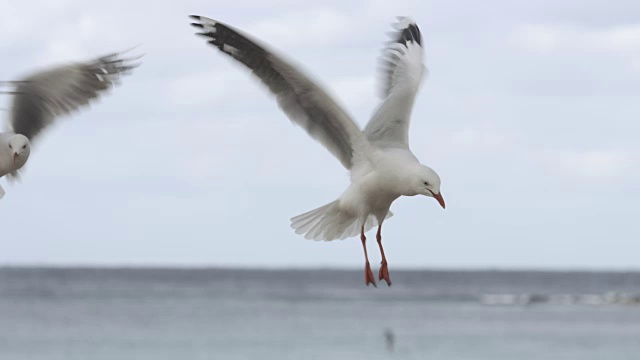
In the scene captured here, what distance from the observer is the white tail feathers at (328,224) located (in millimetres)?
11664

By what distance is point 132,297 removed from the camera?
262 ft

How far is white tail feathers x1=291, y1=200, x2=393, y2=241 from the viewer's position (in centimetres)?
1166

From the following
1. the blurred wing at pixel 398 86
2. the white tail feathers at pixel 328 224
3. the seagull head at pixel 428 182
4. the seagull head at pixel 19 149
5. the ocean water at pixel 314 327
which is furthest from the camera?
the ocean water at pixel 314 327

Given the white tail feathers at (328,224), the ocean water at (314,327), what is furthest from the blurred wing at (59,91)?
the ocean water at (314,327)

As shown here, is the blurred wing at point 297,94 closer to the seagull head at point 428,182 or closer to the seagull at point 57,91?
the seagull head at point 428,182

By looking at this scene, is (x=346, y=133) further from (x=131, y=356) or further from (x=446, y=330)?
(x=446, y=330)

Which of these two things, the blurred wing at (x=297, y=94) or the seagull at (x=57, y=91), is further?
the seagull at (x=57, y=91)

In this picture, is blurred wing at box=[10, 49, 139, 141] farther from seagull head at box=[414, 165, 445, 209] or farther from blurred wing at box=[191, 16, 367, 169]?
seagull head at box=[414, 165, 445, 209]

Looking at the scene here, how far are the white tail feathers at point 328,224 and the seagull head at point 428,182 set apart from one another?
1.56m

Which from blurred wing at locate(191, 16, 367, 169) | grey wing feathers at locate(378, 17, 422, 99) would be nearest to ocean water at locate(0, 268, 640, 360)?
grey wing feathers at locate(378, 17, 422, 99)

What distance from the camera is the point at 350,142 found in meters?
10.7

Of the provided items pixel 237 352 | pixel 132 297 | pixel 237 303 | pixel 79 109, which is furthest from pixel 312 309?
pixel 79 109

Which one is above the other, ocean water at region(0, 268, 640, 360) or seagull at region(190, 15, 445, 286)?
ocean water at region(0, 268, 640, 360)

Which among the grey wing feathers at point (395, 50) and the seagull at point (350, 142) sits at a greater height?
the grey wing feathers at point (395, 50)
